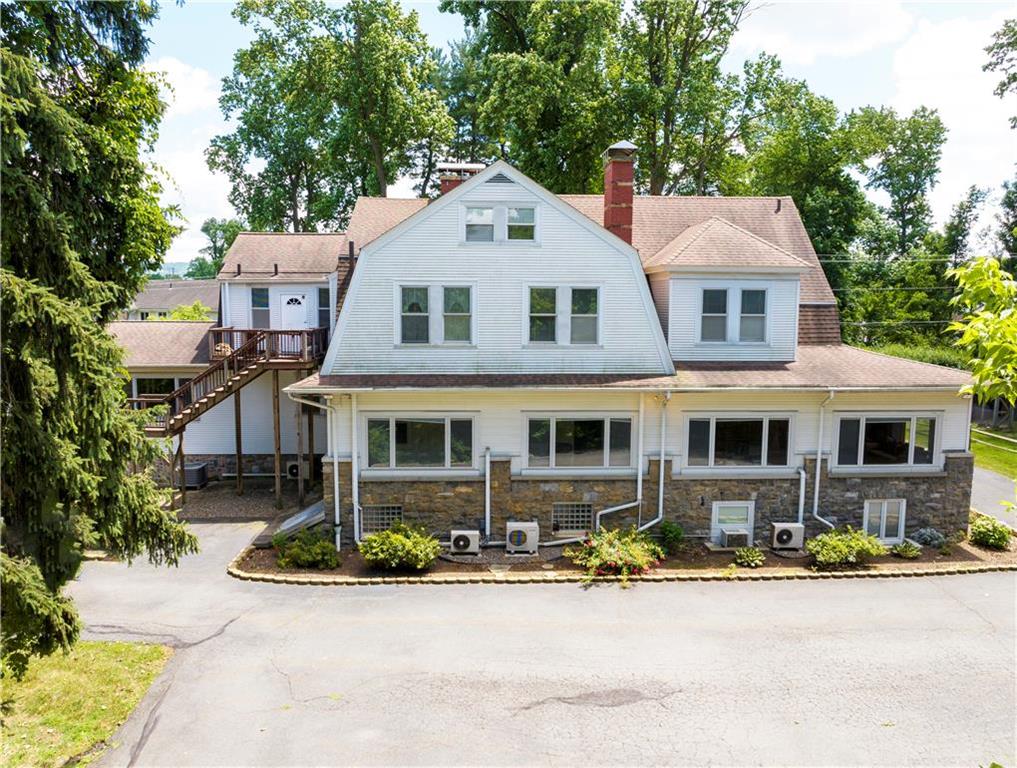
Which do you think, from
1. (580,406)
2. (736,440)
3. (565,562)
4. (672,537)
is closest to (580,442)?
(580,406)

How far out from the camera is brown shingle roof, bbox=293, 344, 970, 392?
15.8 metres

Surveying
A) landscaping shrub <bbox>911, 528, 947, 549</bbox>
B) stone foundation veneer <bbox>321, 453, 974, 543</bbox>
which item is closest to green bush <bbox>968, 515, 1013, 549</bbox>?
stone foundation veneer <bbox>321, 453, 974, 543</bbox>

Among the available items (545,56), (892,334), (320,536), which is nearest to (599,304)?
(320,536)

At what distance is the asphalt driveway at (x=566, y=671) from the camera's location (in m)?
9.00

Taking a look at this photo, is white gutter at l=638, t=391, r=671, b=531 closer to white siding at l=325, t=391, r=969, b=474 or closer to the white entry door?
white siding at l=325, t=391, r=969, b=474

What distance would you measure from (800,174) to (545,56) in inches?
612

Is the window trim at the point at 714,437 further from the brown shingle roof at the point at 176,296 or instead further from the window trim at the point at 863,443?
the brown shingle roof at the point at 176,296

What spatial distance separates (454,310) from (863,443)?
10.5 m

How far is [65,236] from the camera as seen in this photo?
8891mm

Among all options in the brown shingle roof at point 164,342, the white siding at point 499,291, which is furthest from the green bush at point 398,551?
the brown shingle roof at point 164,342

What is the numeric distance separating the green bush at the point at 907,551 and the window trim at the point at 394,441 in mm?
10082

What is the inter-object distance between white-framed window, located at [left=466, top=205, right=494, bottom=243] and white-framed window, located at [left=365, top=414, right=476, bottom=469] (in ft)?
14.3

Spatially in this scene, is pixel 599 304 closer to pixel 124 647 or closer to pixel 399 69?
pixel 124 647

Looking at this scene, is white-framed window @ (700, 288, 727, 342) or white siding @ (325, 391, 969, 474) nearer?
white siding @ (325, 391, 969, 474)
